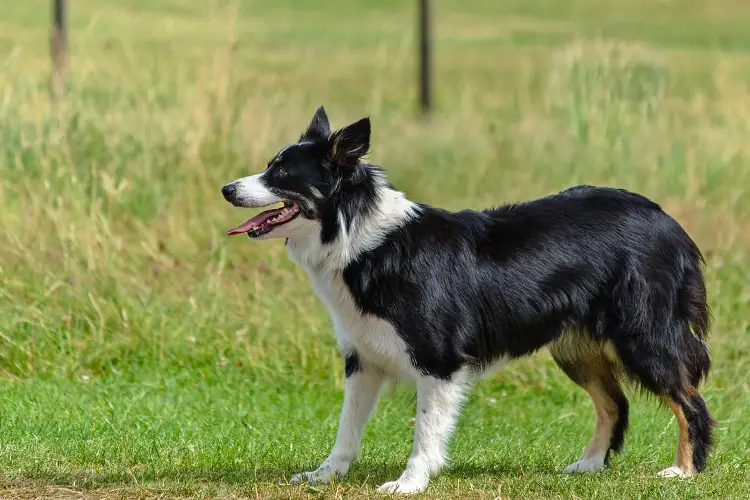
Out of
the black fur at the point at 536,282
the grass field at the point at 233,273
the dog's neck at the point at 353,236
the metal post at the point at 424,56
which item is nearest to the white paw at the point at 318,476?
the grass field at the point at 233,273

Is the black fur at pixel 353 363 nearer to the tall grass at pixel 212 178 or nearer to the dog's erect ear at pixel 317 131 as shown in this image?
the dog's erect ear at pixel 317 131

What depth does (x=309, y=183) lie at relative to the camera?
462 centimetres

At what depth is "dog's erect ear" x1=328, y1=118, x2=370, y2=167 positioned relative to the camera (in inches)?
180

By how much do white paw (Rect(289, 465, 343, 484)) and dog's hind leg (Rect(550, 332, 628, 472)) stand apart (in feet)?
3.81

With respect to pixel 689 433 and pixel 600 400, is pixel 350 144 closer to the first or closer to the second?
pixel 600 400

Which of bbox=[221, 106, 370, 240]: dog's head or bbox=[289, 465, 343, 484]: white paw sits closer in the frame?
bbox=[221, 106, 370, 240]: dog's head

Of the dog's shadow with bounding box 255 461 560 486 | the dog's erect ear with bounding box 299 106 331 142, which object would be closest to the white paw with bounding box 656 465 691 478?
the dog's shadow with bounding box 255 461 560 486

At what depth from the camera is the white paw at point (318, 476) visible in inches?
191

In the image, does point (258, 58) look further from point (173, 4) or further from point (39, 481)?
point (39, 481)

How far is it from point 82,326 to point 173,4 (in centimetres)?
1455

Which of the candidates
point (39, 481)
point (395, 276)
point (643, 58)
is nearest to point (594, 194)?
point (395, 276)

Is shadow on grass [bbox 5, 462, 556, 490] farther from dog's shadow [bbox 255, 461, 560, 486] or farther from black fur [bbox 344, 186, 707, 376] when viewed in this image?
black fur [bbox 344, 186, 707, 376]

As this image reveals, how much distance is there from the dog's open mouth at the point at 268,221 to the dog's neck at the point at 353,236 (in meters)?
0.11

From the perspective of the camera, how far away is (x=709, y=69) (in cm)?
1786
